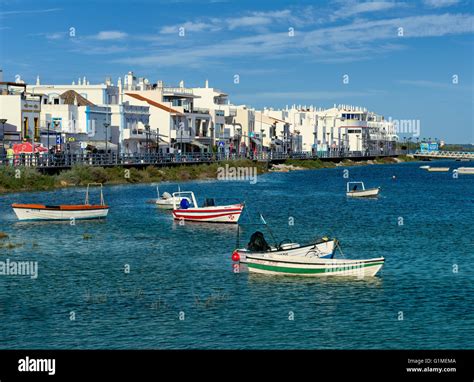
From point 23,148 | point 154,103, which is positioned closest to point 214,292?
point 23,148

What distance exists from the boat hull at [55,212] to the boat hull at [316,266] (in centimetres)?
2101

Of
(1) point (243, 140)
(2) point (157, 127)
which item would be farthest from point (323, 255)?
(1) point (243, 140)

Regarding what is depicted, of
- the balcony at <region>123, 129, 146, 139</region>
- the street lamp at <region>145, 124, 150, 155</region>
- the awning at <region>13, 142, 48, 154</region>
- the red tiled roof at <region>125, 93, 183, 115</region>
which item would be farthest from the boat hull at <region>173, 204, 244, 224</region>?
the red tiled roof at <region>125, 93, 183, 115</region>

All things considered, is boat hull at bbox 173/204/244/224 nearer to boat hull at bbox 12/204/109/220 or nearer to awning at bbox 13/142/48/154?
boat hull at bbox 12/204/109/220

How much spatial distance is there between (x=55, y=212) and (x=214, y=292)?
2308cm

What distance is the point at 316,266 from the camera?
32656mm

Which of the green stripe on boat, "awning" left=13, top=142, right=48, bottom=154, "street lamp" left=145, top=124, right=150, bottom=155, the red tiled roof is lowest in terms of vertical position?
the green stripe on boat

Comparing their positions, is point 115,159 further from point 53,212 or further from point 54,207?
point 53,212

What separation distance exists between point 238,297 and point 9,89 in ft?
229

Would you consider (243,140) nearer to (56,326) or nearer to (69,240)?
(69,240)

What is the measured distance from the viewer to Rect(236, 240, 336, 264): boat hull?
110ft

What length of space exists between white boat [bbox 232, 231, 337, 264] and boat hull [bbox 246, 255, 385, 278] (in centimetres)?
30

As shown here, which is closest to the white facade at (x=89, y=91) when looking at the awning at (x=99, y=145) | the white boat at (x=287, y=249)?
the awning at (x=99, y=145)

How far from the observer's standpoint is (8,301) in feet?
95.1
